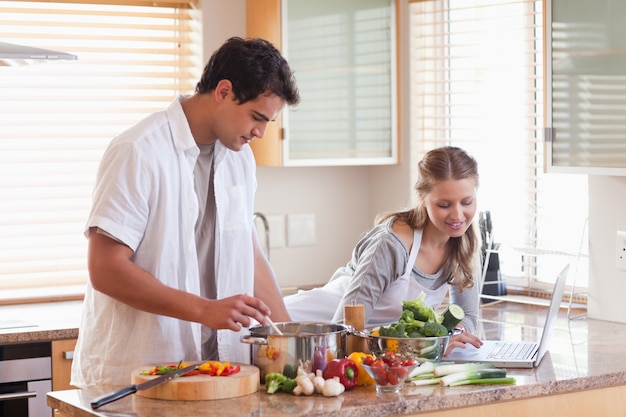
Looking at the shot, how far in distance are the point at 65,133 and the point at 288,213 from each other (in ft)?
3.16

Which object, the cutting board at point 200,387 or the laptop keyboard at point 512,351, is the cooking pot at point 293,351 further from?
the laptop keyboard at point 512,351

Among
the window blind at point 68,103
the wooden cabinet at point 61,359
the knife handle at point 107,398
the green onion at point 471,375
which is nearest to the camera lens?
the knife handle at point 107,398

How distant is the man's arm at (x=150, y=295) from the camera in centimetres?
224

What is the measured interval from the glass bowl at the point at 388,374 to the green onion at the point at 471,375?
0.12 metres

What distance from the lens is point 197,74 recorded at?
4086 millimetres

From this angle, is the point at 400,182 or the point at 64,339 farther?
the point at 400,182

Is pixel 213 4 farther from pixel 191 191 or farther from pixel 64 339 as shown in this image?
pixel 191 191

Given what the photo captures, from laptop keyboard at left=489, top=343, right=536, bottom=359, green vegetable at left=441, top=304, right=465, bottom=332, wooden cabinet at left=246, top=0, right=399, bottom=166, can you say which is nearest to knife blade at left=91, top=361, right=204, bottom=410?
green vegetable at left=441, top=304, right=465, bottom=332

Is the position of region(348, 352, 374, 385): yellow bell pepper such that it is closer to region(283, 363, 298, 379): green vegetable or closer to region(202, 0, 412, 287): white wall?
region(283, 363, 298, 379): green vegetable

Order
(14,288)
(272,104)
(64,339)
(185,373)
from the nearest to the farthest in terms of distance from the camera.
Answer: (185,373)
(272,104)
(64,339)
(14,288)

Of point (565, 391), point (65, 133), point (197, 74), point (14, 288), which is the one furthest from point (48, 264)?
point (565, 391)

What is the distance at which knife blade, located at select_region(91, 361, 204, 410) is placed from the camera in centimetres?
204

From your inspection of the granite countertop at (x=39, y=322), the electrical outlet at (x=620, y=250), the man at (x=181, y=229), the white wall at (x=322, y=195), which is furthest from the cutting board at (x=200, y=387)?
the white wall at (x=322, y=195)

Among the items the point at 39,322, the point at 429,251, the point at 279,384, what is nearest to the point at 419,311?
the point at 279,384
